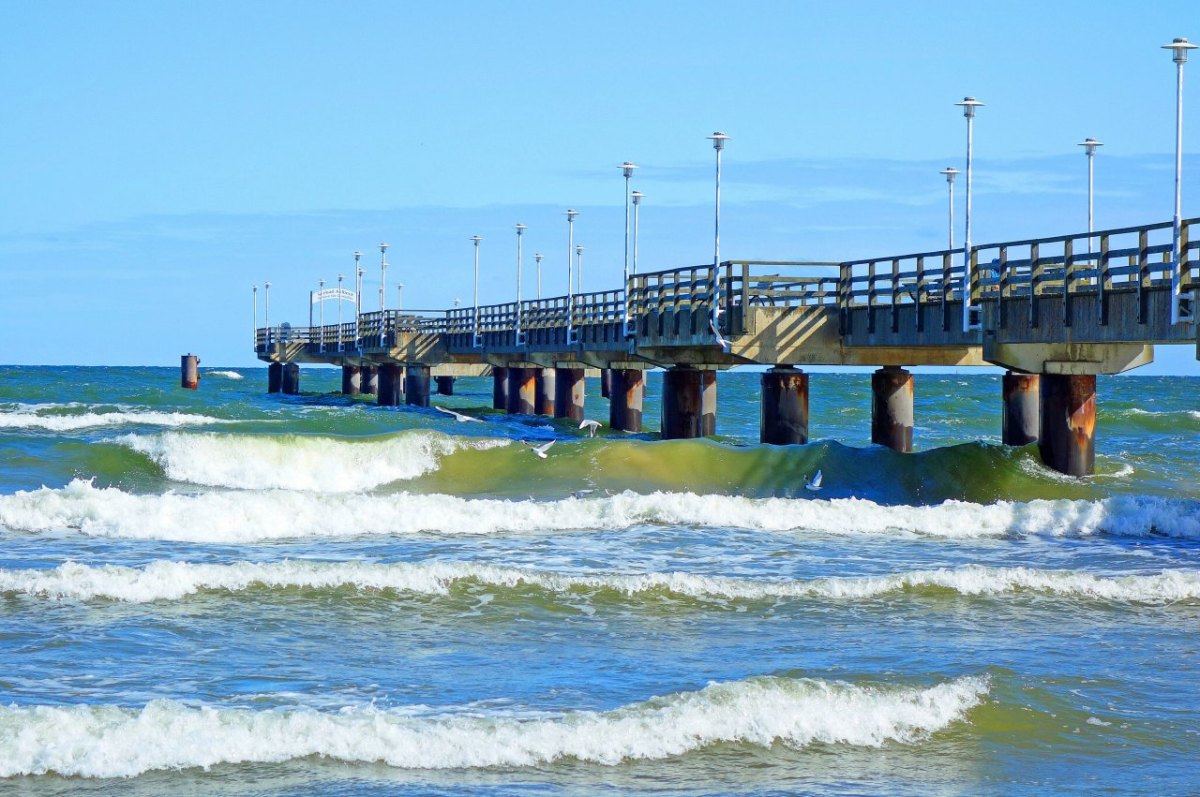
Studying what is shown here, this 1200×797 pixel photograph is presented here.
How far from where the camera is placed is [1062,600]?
1633 cm

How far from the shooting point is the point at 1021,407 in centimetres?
3039

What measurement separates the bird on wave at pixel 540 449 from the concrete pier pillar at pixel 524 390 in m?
20.5

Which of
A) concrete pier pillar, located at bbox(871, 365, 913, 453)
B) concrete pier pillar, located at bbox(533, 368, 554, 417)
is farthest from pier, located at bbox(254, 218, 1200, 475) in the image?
concrete pier pillar, located at bbox(533, 368, 554, 417)

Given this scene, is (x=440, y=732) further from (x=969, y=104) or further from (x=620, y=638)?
(x=969, y=104)

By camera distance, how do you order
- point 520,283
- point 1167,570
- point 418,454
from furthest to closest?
1. point 520,283
2. point 418,454
3. point 1167,570

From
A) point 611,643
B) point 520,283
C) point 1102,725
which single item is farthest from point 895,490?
point 520,283

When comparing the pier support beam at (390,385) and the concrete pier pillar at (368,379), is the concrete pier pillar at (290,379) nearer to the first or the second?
the concrete pier pillar at (368,379)

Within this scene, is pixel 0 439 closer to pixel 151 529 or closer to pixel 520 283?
pixel 151 529

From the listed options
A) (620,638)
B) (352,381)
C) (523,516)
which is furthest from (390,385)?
(620,638)

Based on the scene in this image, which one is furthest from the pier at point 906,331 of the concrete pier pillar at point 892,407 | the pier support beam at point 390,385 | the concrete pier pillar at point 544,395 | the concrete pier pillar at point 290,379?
the concrete pier pillar at point 290,379

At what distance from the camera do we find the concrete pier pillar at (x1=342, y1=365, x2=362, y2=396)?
8356cm

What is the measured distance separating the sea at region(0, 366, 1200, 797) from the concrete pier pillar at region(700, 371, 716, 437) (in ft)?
20.0

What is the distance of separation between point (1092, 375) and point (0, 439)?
23.0m

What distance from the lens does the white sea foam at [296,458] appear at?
3300cm
